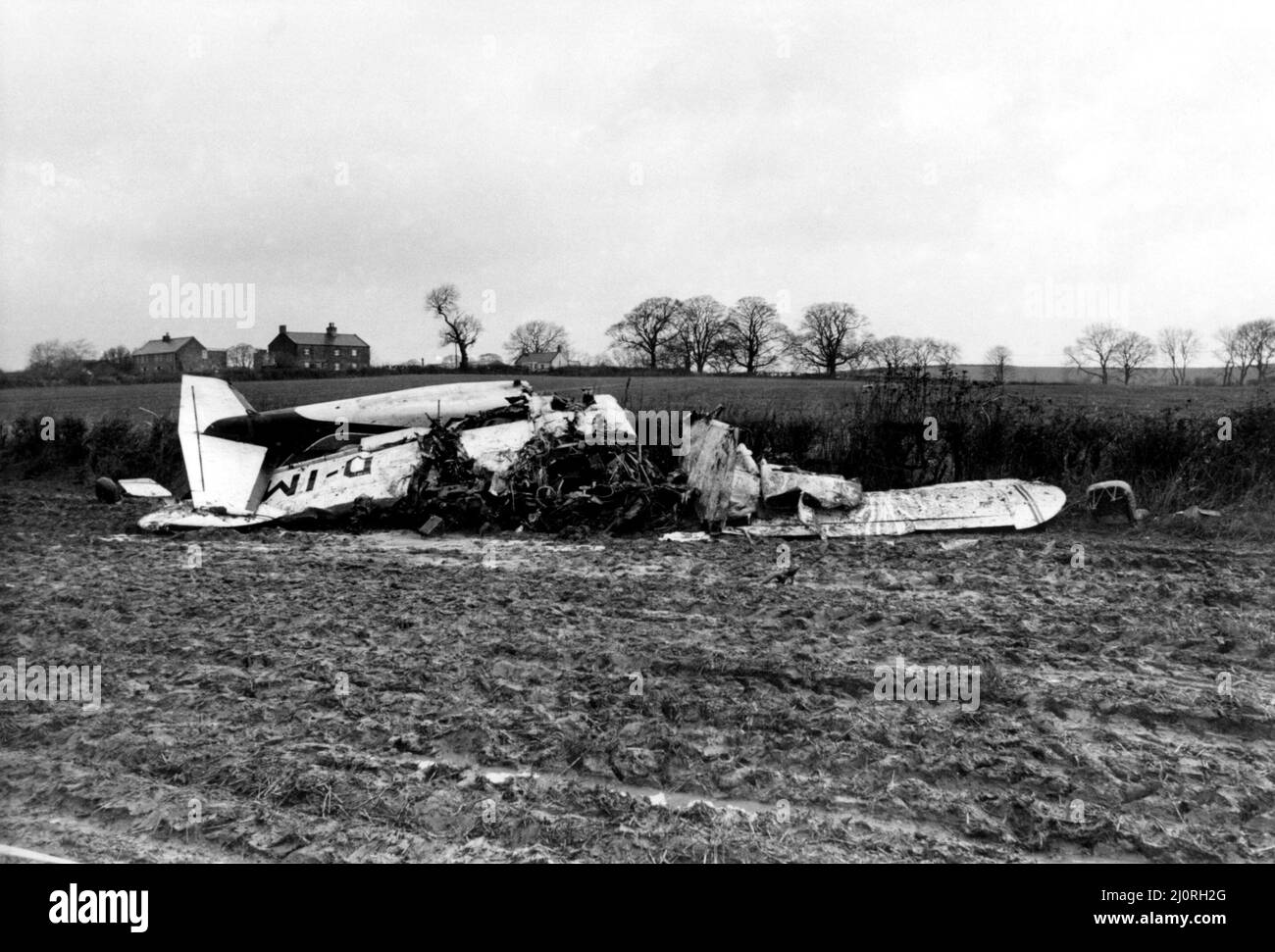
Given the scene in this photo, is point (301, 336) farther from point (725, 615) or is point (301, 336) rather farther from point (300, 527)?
point (725, 615)

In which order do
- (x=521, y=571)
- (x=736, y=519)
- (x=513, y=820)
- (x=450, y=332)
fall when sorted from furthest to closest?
1. (x=450, y=332)
2. (x=736, y=519)
3. (x=521, y=571)
4. (x=513, y=820)

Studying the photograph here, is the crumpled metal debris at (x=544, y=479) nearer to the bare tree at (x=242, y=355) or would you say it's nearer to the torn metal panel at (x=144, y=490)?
the torn metal panel at (x=144, y=490)

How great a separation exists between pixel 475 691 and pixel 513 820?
1409mm

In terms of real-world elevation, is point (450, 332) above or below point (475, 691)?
above

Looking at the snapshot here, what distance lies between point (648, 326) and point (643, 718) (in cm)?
4222

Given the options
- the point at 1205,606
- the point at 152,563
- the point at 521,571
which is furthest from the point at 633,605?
the point at 152,563

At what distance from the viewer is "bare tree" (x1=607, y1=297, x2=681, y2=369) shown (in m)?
44.2

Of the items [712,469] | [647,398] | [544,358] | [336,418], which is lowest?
[712,469]

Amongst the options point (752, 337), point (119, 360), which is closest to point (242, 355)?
point (119, 360)

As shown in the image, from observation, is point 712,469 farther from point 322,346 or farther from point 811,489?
point 322,346

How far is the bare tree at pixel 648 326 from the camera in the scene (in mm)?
44219

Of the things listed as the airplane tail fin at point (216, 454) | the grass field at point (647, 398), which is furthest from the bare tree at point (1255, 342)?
the airplane tail fin at point (216, 454)

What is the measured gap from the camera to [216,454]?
1151 cm

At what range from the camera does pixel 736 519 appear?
955 cm
